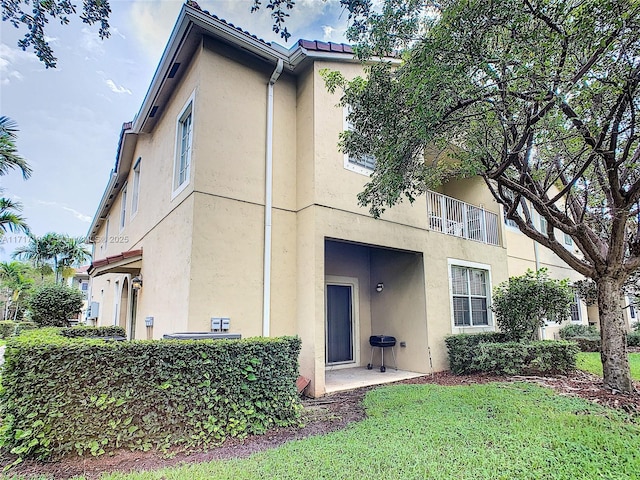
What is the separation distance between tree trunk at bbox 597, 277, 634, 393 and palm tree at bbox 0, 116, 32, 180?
18.7 meters

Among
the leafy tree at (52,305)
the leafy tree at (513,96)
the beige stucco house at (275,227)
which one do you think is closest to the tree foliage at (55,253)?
the leafy tree at (52,305)

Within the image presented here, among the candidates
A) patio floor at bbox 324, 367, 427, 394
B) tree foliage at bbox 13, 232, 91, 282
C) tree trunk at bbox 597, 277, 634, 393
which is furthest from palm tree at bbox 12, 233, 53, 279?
tree trunk at bbox 597, 277, 634, 393

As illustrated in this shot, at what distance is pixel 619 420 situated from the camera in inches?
223

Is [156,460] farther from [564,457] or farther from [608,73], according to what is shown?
[608,73]

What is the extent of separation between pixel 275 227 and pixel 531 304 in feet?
25.1

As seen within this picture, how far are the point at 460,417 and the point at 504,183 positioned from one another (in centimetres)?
482

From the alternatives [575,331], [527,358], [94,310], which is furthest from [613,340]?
[94,310]

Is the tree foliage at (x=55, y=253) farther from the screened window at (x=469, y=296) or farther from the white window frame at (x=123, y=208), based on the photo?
the screened window at (x=469, y=296)

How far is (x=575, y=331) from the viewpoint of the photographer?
16.8 m

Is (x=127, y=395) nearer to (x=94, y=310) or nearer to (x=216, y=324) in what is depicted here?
(x=216, y=324)

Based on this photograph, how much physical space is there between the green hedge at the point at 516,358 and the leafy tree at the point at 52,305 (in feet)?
45.0

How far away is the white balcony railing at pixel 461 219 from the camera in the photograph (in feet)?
38.9

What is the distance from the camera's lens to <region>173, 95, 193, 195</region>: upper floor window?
8.54 meters

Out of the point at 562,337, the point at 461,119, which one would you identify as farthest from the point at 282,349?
the point at 562,337
